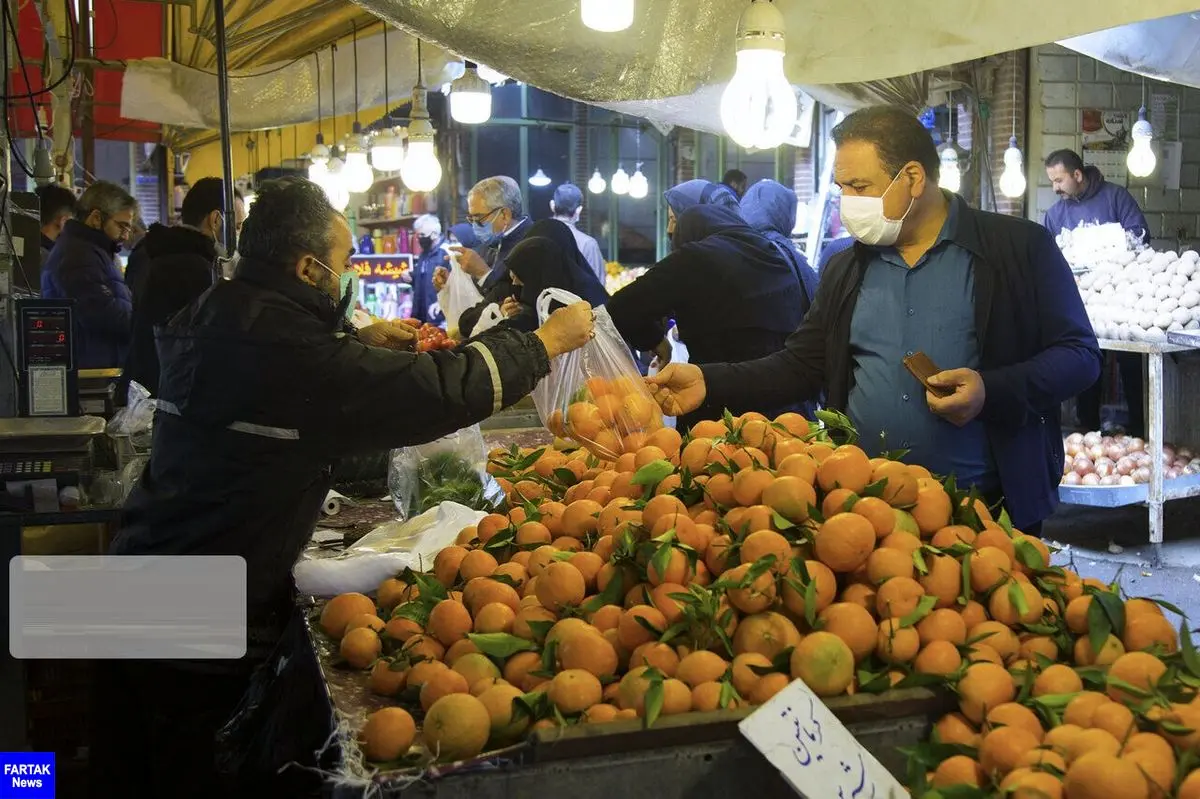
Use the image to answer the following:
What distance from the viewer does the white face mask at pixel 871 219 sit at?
10.2 feet

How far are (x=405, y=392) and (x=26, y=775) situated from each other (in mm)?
1410

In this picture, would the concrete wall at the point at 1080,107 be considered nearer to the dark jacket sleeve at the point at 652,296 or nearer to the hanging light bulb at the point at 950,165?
the hanging light bulb at the point at 950,165

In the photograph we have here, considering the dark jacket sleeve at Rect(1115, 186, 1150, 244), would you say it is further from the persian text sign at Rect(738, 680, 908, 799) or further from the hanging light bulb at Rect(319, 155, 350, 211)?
the persian text sign at Rect(738, 680, 908, 799)

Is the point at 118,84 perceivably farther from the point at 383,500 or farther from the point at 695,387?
the point at 695,387

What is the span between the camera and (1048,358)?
9.91 feet

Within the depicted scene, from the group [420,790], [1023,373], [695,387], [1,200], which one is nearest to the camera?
[420,790]

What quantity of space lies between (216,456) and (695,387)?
1.35 m

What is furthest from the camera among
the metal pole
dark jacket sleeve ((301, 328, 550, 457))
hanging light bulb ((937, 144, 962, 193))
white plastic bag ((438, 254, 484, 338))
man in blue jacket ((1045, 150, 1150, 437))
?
hanging light bulb ((937, 144, 962, 193))

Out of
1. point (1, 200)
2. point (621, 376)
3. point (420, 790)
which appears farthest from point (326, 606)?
point (1, 200)

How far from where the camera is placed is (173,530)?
8.69 ft

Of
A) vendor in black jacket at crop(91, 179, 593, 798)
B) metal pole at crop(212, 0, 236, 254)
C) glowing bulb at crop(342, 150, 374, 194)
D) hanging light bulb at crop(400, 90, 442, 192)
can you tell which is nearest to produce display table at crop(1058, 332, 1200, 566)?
hanging light bulb at crop(400, 90, 442, 192)

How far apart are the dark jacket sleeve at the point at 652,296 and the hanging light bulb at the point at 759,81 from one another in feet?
2.29

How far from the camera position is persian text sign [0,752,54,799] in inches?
108

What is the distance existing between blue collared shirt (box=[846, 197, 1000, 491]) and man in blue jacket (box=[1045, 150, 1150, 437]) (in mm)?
6270
